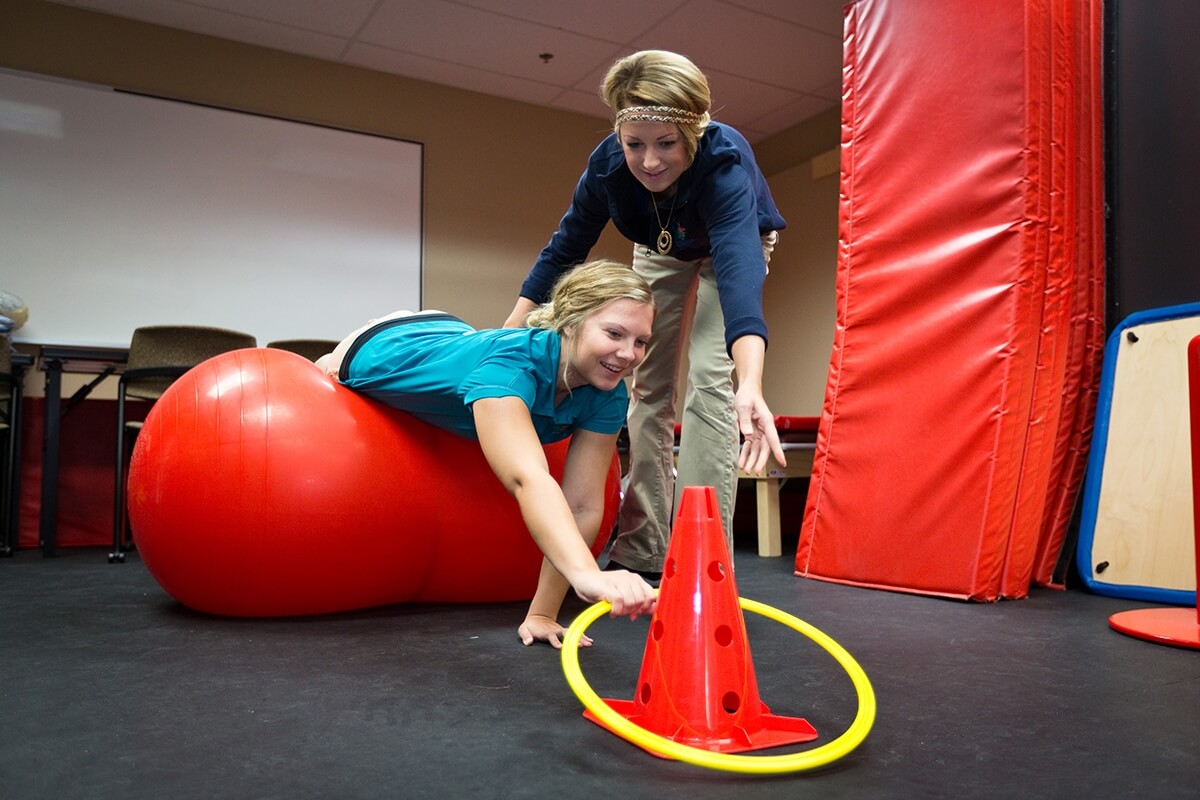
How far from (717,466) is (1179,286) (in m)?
1.50

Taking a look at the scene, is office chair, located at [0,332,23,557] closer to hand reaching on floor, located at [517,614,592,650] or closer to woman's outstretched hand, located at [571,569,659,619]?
hand reaching on floor, located at [517,614,592,650]

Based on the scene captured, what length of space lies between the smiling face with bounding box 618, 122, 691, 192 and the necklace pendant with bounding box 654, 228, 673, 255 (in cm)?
20

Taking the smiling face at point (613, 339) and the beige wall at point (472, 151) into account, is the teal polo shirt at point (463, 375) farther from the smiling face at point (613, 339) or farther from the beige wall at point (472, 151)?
the beige wall at point (472, 151)

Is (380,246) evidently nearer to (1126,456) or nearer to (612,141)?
(612,141)

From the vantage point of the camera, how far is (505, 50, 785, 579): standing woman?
167 centimetres

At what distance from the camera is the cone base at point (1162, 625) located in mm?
1682

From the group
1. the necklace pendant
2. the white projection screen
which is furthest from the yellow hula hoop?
the white projection screen

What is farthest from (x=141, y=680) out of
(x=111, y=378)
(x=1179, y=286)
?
(x=111, y=378)

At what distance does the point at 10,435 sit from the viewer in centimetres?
350

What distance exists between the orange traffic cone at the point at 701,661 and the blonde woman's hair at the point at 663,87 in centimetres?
88

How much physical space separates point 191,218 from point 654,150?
4015mm

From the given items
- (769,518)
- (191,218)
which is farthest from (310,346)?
(769,518)

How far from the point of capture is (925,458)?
247 centimetres

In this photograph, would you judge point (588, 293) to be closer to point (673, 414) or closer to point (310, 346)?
point (673, 414)
